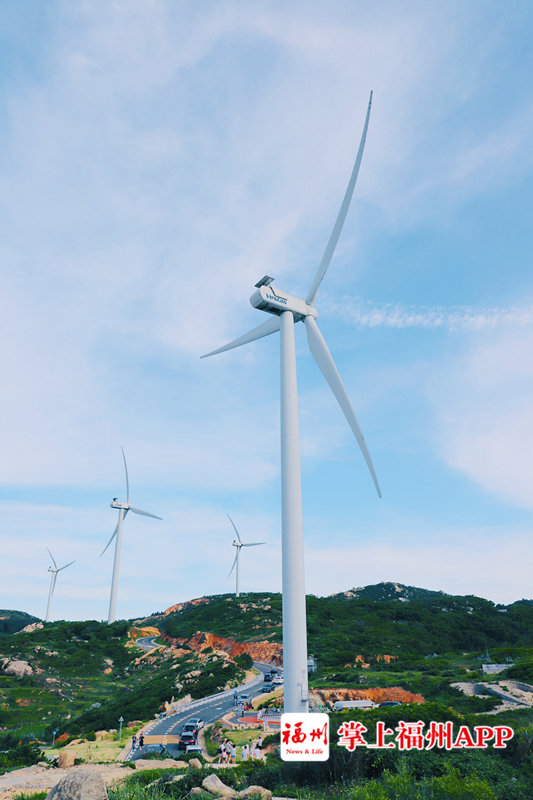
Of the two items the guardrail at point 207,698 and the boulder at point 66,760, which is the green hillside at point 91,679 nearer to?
the guardrail at point 207,698

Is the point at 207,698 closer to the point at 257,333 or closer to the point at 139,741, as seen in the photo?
the point at 139,741

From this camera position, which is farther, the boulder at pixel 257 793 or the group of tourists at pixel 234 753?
the group of tourists at pixel 234 753

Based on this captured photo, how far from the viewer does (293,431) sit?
88.5ft

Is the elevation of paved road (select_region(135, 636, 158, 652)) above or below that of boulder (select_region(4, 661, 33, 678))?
above

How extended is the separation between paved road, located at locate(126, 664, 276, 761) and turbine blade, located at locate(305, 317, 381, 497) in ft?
105

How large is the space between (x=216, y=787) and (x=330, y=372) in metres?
21.8

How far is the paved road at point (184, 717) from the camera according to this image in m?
44.8

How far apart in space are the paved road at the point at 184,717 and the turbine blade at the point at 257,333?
32.9 meters

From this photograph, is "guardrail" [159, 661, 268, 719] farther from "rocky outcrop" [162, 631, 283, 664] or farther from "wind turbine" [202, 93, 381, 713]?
"wind turbine" [202, 93, 381, 713]

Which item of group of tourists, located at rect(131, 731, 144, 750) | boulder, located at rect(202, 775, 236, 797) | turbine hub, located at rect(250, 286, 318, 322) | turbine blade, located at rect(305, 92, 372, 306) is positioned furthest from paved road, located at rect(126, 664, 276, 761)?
turbine blade, located at rect(305, 92, 372, 306)

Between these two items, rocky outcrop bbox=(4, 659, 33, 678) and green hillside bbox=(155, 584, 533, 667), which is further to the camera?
rocky outcrop bbox=(4, 659, 33, 678)

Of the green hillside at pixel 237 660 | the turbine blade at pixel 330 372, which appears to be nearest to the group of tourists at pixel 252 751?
the green hillside at pixel 237 660

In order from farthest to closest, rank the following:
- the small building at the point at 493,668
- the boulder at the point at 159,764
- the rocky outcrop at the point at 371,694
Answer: the small building at the point at 493,668 → the rocky outcrop at the point at 371,694 → the boulder at the point at 159,764

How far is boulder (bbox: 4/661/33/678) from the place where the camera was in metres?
94.9
